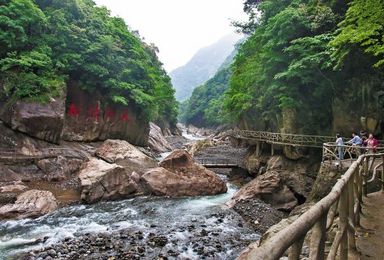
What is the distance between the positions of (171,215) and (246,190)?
4497 mm

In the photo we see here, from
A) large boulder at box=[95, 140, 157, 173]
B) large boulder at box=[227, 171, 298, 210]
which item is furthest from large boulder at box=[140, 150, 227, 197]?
large boulder at box=[227, 171, 298, 210]

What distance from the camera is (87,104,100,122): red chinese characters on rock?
83.3ft

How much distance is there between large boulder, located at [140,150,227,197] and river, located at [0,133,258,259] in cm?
135

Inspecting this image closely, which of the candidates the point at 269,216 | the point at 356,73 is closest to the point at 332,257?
the point at 269,216

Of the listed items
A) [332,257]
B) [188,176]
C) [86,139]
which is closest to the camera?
[332,257]

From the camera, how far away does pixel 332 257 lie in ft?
9.56

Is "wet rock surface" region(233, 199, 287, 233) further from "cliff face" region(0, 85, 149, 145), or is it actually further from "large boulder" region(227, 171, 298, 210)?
"cliff face" region(0, 85, 149, 145)

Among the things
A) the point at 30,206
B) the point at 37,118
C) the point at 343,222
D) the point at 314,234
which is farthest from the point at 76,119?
the point at 314,234

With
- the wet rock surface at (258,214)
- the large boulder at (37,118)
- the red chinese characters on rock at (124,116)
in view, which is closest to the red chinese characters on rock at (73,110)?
the large boulder at (37,118)

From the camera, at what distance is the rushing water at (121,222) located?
10.9 m

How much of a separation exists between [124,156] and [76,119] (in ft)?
19.4

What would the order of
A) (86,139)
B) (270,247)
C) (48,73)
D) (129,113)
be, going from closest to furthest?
1. (270,247)
2. (48,73)
3. (86,139)
4. (129,113)

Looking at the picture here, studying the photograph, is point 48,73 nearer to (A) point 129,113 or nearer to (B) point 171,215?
(A) point 129,113

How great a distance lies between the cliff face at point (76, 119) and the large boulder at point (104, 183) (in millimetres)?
5537
